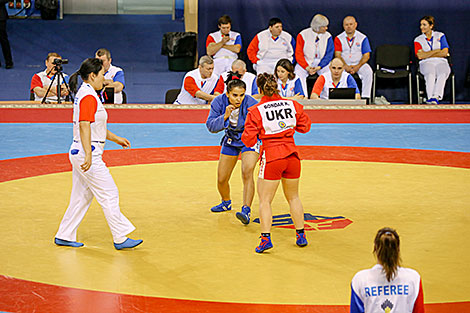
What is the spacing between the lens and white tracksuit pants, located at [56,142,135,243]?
475cm

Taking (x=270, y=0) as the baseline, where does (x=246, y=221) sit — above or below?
below

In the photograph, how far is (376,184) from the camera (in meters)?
6.77

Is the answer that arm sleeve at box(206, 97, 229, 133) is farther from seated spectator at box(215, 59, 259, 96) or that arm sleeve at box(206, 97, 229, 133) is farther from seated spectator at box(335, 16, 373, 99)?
seated spectator at box(335, 16, 373, 99)

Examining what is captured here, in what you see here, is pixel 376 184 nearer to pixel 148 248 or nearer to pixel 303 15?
pixel 148 248

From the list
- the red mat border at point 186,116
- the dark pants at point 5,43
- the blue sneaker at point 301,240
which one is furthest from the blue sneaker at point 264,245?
the dark pants at point 5,43

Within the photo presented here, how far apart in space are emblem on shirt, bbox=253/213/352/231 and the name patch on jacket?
3.00 feet

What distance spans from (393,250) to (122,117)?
27.8 ft

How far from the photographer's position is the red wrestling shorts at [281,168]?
4832mm

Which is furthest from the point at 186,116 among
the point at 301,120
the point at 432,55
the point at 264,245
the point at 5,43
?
the point at 5,43

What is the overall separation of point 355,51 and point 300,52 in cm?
101

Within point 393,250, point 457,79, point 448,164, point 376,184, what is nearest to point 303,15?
point 457,79

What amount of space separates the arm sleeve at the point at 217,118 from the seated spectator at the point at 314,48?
22.2 feet

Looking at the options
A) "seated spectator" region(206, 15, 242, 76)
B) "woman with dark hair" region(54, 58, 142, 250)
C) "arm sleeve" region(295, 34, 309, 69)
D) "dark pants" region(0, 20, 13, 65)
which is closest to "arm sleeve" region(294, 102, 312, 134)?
"woman with dark hair" region(54, 58, 142, 250)

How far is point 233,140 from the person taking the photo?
19.0ft
